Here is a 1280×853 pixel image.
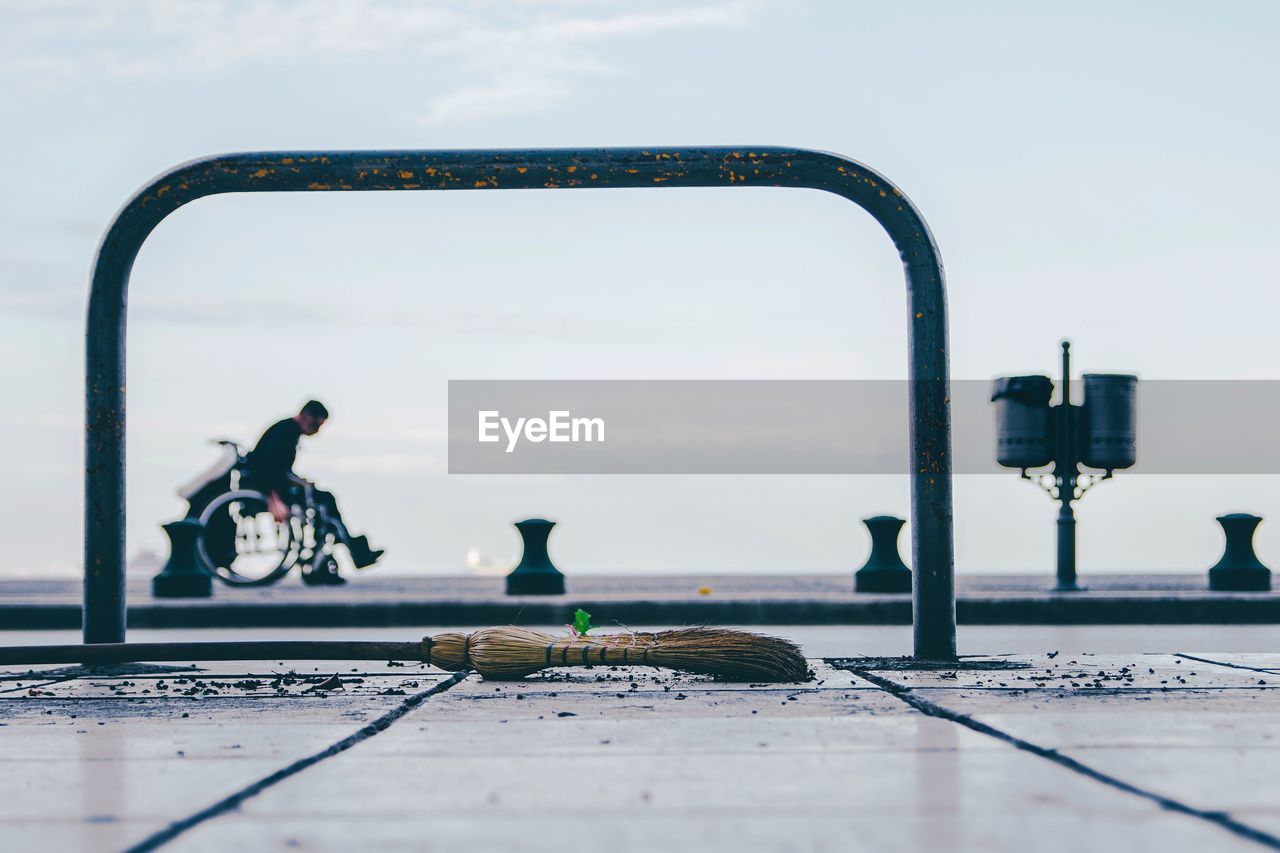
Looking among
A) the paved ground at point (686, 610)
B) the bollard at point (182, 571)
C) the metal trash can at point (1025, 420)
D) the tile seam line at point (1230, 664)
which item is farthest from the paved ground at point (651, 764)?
the metal trash can at point (1025, 420)

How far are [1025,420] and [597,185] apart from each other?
11203 millimetres

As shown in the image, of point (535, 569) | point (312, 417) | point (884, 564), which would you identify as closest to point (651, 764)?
point (884, 564)

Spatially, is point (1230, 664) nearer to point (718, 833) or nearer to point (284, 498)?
point (718, 833)

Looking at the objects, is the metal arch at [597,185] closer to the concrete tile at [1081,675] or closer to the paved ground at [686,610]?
the concrete tile at [1081,675]

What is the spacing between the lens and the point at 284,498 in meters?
16.2

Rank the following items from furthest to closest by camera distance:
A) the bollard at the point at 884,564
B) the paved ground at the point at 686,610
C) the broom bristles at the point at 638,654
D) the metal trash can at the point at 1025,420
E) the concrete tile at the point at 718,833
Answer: the metal trash can at the point at 1025,420
the bollard at the point at 884,564
the paved ground at the point at 686,610
the broom bristles at the point at 638,654
the concrete tile at the point at 718,833

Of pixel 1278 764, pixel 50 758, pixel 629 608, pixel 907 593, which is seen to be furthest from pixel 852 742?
pixel 907 593

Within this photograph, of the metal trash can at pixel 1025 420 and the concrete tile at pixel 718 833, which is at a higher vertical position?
the metal trash can at pixel 1025 420

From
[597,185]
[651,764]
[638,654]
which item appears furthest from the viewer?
[597,185]

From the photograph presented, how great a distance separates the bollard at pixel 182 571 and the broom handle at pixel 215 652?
963 centimetres

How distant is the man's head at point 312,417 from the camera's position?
54.2ft

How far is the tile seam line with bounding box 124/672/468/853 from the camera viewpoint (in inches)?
103

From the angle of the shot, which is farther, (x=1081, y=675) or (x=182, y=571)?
(x=182, y=571)

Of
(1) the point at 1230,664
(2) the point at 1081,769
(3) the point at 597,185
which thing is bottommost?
(1) the point at 1230,664
